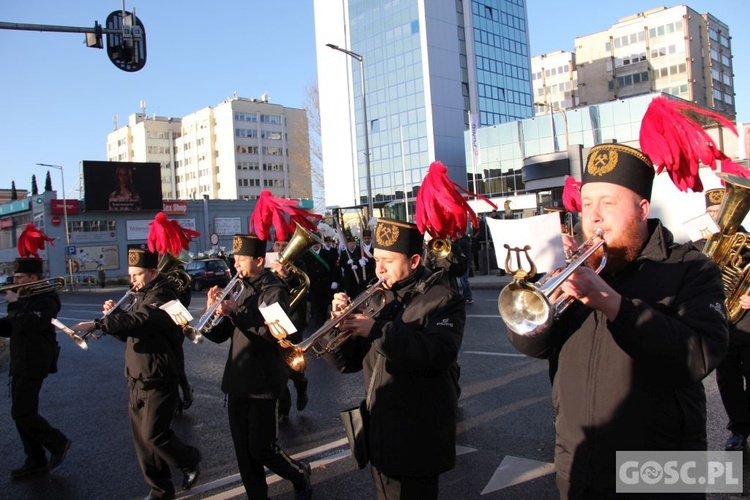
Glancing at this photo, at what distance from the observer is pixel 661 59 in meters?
89.4

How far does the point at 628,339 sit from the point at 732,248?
3317mm

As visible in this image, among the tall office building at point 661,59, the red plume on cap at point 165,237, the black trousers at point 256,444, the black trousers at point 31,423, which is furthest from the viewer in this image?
the tall office building at point 661,59

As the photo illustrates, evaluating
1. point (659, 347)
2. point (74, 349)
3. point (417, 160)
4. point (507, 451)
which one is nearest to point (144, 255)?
point (507, 451)

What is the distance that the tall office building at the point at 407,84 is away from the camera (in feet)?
189

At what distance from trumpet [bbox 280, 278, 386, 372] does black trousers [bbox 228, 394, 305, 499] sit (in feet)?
3.86

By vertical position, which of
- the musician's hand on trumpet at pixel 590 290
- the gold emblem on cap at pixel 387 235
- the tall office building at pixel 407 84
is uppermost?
the tall office building at pixel 407 84

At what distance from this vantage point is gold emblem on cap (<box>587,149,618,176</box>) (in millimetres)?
2348

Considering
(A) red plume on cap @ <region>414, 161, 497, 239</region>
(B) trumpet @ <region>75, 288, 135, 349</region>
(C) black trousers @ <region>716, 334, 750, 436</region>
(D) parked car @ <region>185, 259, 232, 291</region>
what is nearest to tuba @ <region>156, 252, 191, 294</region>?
(B) trumpet @ <region>75, 288, 135, 349</region>

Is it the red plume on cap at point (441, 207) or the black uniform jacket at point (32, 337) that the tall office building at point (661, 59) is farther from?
the black uniform jacket at point (32, 337)

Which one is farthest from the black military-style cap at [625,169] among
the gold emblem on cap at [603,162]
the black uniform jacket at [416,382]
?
the black uniform jacket at [416,382]

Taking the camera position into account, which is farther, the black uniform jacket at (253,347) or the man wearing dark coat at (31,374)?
the man wearing dark coat at (31,374)

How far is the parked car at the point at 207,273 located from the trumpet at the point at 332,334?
27.1m

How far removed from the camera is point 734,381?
516 cm

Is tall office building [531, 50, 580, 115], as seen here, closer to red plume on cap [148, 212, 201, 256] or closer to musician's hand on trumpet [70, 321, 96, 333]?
red plume on cap [148, 212, 201, 256]
